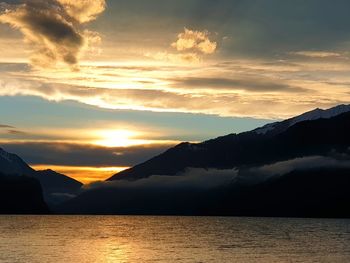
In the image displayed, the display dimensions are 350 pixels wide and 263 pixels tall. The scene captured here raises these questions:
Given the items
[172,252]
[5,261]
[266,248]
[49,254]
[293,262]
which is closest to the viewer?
[5,261]

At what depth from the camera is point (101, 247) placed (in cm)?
16925

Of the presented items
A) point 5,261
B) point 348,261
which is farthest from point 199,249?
point 5,261

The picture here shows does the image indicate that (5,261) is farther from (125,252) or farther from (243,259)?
(243,259)

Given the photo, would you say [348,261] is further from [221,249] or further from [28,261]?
[28,261]

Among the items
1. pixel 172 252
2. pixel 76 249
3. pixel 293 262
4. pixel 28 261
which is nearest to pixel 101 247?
pixel 76 249

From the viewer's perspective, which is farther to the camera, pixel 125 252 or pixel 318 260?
pixel 125 252

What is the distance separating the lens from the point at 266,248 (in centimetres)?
16838

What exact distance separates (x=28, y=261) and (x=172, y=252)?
1640 inches

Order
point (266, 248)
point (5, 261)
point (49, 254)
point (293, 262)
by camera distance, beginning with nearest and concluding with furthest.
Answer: point (5, 261) < point (293, 262) < point (49, 254) < point (266, 248)

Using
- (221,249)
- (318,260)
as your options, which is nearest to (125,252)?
(221,249)

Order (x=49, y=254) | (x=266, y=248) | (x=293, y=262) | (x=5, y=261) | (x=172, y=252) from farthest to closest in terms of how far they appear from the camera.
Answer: (x=266, y=248), (x=172, y=252), (x=49, y=254), (x=293, y=262), (x=5, y=261)

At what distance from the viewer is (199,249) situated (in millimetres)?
161875

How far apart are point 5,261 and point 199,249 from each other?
57.8 meters

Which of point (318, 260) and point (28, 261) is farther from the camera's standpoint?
point (318, 260)
